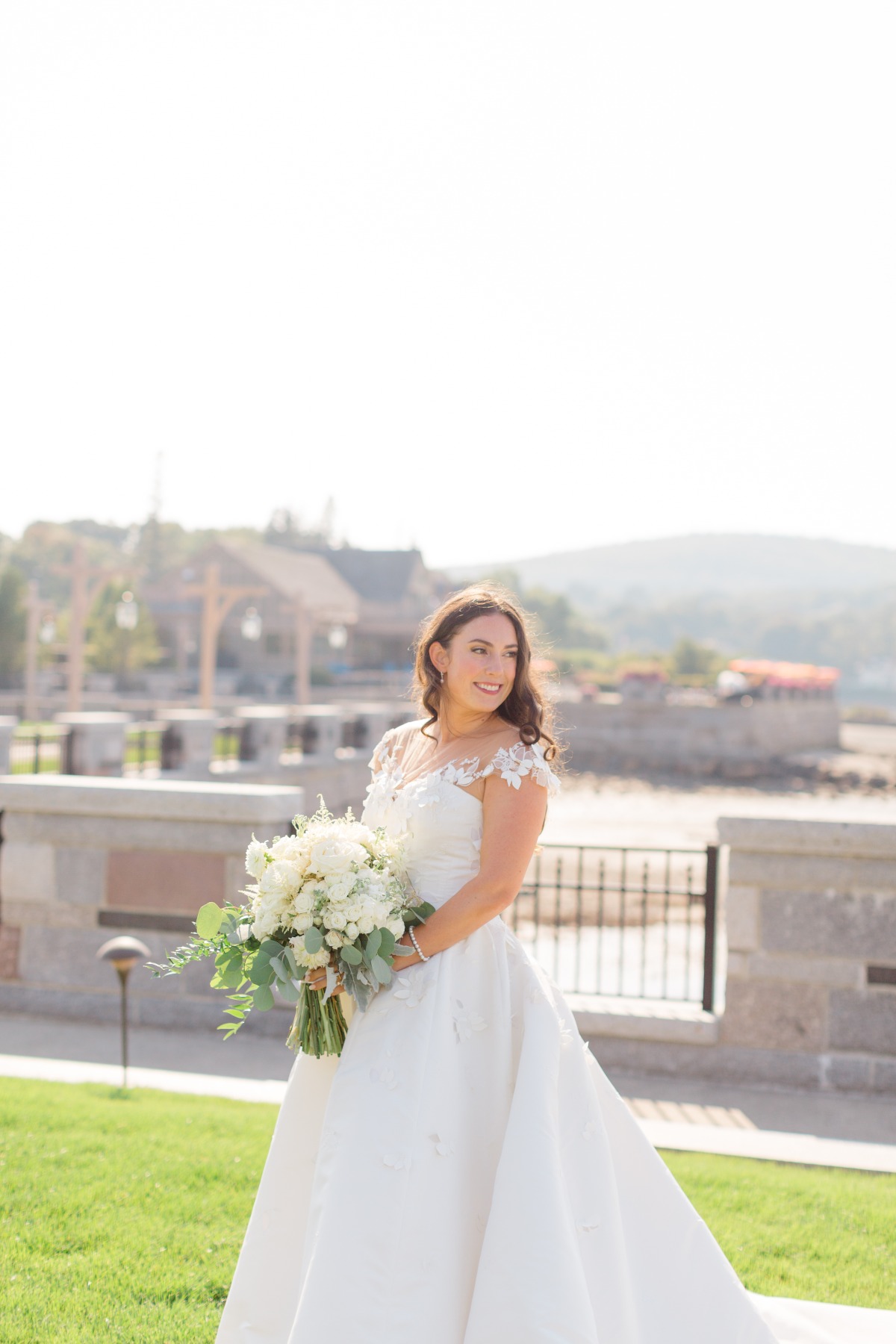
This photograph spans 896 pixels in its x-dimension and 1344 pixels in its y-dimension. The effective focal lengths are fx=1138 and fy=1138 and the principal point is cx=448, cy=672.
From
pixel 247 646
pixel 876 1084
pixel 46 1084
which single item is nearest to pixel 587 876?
pixel 876 1084

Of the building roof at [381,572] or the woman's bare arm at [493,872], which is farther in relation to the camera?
the building roof at [381,572]

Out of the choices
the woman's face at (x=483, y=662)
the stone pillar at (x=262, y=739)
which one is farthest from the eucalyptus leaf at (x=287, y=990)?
the stone pillar at (x=262, y=739)

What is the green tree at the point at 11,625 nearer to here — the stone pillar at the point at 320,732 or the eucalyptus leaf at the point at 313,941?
the stone pillar at the point at 320,732

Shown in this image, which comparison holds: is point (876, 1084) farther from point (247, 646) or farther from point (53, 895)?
point (247, 646)

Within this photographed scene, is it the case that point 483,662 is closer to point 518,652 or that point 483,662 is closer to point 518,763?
point 518,652

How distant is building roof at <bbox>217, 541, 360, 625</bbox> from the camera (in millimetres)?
56062

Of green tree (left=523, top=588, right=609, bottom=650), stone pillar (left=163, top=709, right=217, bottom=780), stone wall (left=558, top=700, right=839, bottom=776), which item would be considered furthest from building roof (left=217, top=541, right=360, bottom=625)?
green tree (left=523, top=588, right=609, bottom=650)

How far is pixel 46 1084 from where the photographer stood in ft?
18.2

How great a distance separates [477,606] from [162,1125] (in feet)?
10.0

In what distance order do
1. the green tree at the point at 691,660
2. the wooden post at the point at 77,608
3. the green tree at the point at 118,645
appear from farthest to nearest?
the green tree at the point at 691,660 → the green tree at the point at 118,645 → the wooden post at the point at 77,608

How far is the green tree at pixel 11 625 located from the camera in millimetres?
37500

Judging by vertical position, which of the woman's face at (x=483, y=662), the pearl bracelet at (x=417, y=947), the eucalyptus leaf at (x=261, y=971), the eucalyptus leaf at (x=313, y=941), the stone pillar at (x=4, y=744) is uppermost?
the woman's face at (x=483, y=662)

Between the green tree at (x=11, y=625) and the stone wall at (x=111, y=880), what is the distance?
3218 centimetres

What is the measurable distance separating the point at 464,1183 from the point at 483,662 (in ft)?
4.10
